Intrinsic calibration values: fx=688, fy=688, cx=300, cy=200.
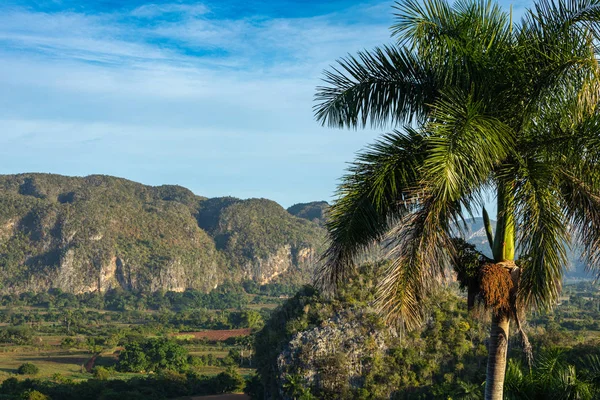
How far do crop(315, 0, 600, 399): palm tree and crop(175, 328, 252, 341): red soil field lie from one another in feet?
229

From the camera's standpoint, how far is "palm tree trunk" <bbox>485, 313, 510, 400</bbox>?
6.70m

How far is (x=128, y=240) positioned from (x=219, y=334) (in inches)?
3453

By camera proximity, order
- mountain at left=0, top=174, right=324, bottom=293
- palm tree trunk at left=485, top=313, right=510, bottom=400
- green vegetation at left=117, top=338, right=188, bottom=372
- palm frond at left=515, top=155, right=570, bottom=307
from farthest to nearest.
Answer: mountain at left=0, top=174, right=324, bottom=293 < green vegetation at left=117, top=338, right=188, bottom=372 < palm tree trunk at left=485, top=313, right=510, bottom=400 < palm frond at left=515, top=155, right=570, bottom=307

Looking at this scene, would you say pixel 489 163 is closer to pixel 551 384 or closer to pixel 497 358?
pixel 497 358

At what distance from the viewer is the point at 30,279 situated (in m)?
144

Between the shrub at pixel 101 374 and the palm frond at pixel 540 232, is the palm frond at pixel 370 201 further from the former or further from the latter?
the shrub at pixel 101 374

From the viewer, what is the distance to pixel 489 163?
6.10m

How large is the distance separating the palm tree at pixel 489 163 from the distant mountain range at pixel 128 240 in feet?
442

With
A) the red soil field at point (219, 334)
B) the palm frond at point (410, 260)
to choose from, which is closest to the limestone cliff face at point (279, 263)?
the red soil field at point (219, 334)

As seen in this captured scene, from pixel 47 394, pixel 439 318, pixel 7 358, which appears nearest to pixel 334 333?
pixel 439 318

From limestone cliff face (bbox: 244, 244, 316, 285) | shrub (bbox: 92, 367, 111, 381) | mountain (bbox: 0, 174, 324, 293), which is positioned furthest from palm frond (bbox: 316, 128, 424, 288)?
limestone cliff face (bbox: 244, 244, 316, 285)

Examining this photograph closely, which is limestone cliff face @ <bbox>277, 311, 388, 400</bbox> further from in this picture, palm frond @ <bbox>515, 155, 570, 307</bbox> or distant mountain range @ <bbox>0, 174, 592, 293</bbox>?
distant mountain range @ <bbox>0, 174, 592, 293</bbox>

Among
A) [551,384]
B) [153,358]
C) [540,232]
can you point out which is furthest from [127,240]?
[540,232]

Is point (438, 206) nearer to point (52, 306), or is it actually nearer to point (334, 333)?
point (334, 333)
